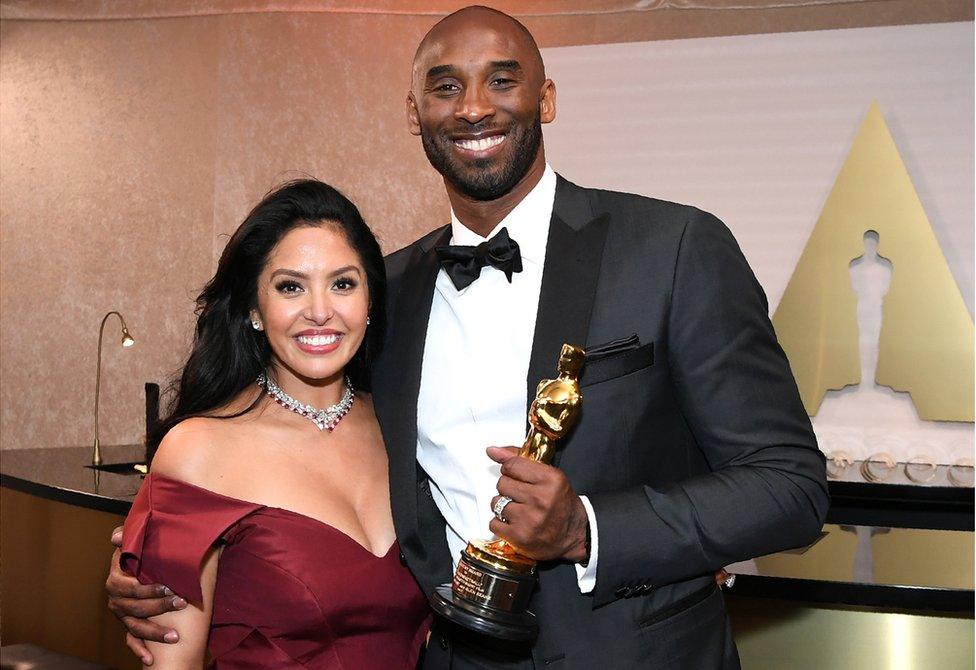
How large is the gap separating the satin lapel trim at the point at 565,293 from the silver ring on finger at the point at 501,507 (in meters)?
0.29

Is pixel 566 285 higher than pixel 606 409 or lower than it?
higher

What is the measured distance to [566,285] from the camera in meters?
2.36

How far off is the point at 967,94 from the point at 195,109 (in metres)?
5.53

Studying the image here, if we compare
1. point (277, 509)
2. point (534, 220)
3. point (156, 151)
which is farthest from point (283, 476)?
point (156, 151)

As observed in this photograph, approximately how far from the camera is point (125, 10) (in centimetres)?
852

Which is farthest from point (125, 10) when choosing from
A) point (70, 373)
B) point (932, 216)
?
point (932, 216)

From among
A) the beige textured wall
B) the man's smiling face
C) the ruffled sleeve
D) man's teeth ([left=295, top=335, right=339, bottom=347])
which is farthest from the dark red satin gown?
the beige textured wall

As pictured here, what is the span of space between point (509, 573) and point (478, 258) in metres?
0.84

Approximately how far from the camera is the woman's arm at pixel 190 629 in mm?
2613

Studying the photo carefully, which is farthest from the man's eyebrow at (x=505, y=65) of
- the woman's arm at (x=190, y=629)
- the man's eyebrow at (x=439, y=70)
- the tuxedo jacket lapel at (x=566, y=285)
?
the woman's arm at (x=190, y=629)

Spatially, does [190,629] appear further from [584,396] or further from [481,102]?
[481,102]

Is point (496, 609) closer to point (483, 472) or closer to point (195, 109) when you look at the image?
point (483, 472)

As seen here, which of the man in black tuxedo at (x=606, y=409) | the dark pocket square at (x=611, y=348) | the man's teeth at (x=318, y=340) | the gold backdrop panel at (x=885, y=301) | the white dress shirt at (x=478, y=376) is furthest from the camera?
the gold backdrop panel at (x=885, y=301)

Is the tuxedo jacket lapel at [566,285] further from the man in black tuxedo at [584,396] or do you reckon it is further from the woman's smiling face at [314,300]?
the woman's smiling face at [314,300]
